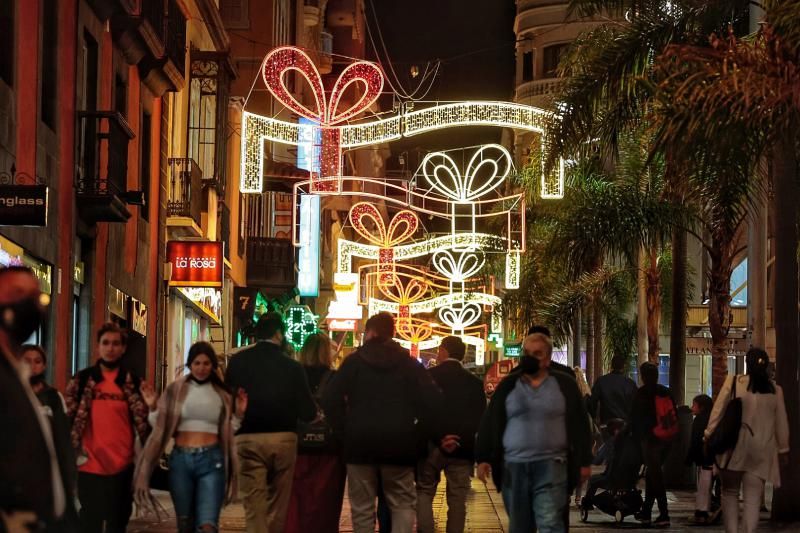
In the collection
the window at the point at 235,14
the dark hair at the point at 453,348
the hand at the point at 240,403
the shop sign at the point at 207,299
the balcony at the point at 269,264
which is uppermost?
the window at the point at 235,14

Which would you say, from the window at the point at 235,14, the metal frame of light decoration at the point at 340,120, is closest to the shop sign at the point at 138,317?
the metal frame of light decoration at the point at 340,120

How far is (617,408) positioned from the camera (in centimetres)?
2188

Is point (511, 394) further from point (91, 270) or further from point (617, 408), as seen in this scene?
point (91, 270)

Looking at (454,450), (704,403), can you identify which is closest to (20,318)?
(454,450)

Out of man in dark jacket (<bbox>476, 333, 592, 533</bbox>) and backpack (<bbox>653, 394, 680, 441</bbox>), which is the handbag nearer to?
man in dark jacket (<bbox>476, 333, 592, 533</bbox>)

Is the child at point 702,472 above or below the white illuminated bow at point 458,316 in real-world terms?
below

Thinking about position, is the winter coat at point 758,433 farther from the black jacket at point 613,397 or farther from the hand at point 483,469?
the black jacket at point 613,397

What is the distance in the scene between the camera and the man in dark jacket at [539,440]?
38.5 feet

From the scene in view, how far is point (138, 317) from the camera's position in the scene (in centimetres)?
2747

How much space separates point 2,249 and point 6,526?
12759 millimetres

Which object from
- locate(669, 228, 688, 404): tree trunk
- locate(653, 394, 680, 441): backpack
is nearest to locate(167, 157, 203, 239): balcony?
locate(669, 228, 688, 404): tree trunk

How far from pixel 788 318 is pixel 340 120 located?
9.06m

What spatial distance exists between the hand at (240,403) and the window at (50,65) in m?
9.29

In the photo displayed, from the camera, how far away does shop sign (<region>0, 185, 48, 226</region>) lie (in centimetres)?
1580
